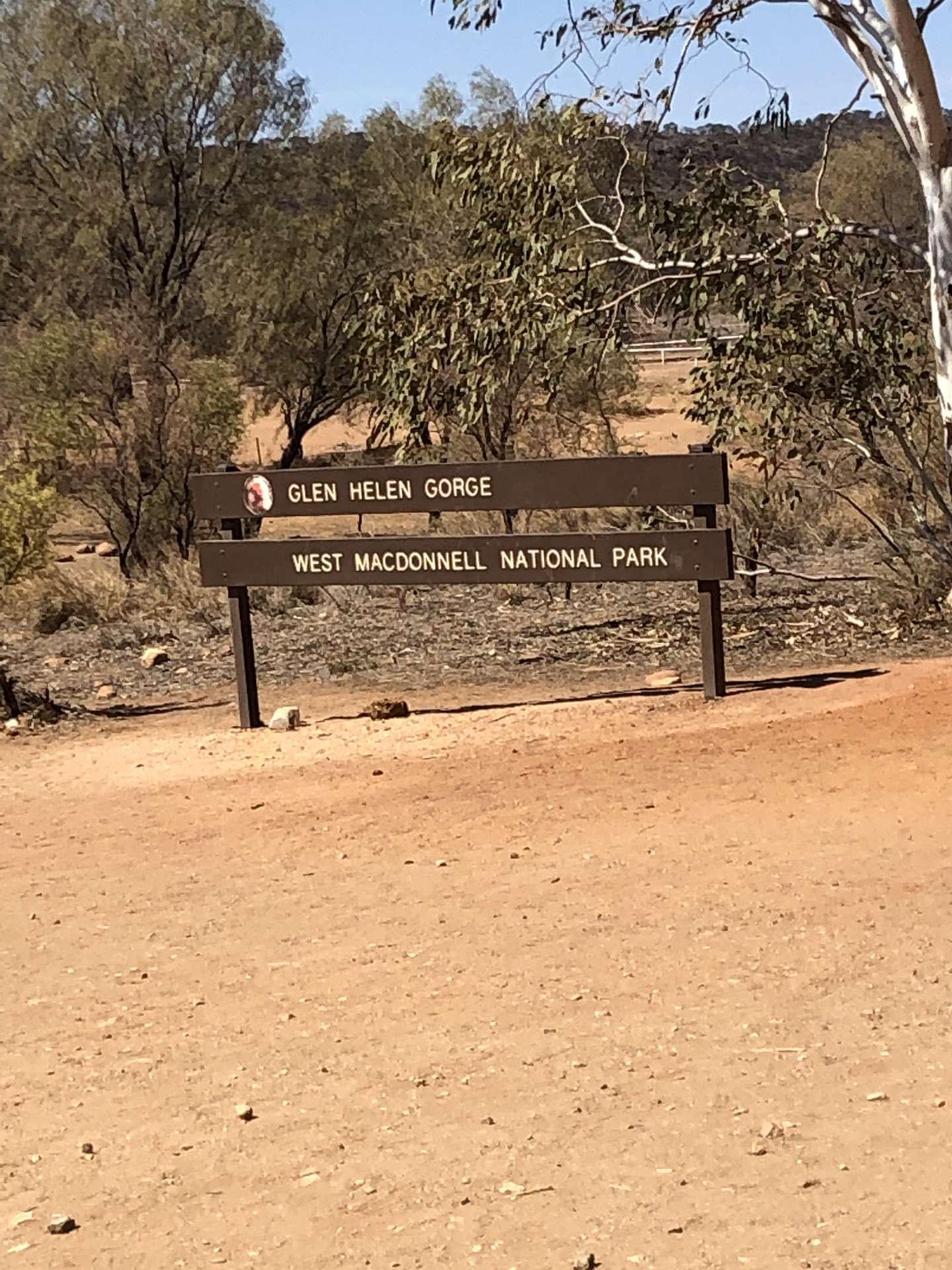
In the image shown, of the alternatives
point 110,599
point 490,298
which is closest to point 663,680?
point 490,298

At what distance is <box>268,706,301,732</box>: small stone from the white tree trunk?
453cm

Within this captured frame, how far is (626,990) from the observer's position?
17.2 feet

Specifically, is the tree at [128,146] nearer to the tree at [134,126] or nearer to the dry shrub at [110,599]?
the tree at [134,126]

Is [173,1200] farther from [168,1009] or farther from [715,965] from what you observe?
[715,965]

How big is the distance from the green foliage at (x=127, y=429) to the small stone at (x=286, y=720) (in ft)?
36.6

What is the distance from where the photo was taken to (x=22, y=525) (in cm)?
1398

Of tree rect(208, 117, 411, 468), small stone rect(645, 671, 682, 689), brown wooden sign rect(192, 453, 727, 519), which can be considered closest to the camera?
brown wooden sign rect(192, 453, 727, 519)

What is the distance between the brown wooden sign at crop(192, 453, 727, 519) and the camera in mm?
9461

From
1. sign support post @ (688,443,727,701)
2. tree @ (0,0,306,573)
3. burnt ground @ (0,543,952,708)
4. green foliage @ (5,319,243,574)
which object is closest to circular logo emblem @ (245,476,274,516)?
burnt ground @ (0,543,952,708)

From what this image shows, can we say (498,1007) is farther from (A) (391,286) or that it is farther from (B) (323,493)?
(A) (391,286)

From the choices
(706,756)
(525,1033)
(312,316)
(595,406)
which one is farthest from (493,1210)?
(312,316)

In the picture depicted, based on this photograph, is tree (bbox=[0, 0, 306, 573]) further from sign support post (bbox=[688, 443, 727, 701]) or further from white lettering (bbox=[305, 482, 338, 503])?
sign support post (bbox=[688, 443, 727, 701])

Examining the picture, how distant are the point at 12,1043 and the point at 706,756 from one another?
163 inches

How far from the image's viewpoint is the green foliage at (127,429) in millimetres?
21719
